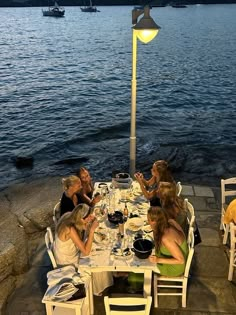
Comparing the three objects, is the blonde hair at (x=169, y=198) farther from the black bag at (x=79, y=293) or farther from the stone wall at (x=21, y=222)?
the stone wall at (x=21, y=222)

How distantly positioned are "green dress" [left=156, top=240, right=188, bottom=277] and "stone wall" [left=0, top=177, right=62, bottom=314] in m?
2.39

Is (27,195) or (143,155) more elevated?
(27,195)

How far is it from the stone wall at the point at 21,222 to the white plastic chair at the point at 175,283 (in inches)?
88.0

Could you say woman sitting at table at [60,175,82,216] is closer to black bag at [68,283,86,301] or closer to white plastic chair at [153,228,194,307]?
black bag at [68,283,86,301]

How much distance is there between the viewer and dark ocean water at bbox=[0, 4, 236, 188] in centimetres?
1408

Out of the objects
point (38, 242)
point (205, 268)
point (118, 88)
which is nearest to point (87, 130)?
point (118, 88)

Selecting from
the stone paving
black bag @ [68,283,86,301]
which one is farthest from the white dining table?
the stone paving

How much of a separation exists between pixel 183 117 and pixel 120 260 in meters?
15.4

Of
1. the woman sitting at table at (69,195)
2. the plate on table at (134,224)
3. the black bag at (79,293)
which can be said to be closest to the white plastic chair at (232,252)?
the plate on table at (134,224)

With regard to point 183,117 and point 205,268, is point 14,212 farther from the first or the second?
point 183,117

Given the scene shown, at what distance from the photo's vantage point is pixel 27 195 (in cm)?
914

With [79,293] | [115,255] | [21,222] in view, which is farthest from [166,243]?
[21,222]

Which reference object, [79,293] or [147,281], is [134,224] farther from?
[79,293]

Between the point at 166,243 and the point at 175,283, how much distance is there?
1105mm
